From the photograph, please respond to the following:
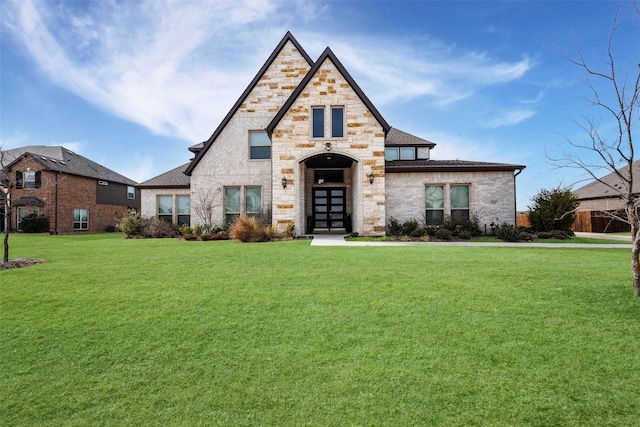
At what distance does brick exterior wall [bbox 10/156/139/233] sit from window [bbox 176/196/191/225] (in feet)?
44.1

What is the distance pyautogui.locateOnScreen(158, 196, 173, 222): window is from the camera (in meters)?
20.6

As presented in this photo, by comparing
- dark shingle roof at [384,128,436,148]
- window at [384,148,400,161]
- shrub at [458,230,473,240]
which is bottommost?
shrub at [458,230,473,240]

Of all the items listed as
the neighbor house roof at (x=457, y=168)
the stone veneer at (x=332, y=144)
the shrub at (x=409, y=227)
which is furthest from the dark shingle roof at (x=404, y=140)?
the shrub at (x=409, y=227)

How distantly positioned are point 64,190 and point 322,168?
24.8 m

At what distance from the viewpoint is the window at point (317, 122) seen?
16.4 meters

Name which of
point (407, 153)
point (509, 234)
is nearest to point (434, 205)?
point (509, 234)

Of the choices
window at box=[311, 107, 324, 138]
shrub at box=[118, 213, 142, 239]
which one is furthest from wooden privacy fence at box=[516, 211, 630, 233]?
shrub at box=[118, 213, 142, 239]

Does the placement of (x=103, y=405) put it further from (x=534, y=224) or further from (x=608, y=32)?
(x=534, y=224)

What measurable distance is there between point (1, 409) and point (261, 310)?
2.78m

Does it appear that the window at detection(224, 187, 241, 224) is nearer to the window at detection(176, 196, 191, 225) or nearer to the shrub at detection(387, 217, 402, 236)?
the window at detection(176, 196, 191, 225)

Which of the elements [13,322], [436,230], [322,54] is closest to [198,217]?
[322,54]

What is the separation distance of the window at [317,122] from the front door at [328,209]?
4.69m

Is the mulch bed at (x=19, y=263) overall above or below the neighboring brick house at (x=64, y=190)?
below

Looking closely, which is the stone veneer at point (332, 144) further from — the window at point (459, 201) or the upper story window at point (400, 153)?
the upper story window at point (400, 153)
